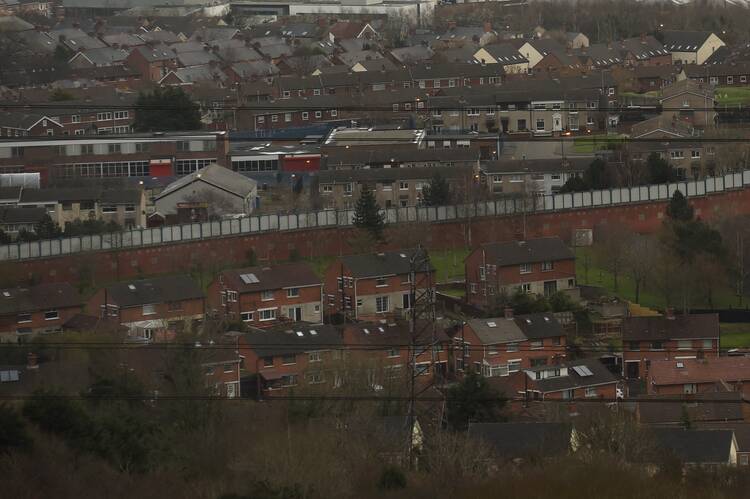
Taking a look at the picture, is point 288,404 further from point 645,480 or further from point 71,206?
point 71,206

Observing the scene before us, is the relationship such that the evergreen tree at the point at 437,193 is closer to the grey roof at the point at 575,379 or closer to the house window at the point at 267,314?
the house window at the point at 267,314

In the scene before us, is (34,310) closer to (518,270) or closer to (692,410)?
→ (518,270)

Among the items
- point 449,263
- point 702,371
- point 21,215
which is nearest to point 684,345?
point 702,371

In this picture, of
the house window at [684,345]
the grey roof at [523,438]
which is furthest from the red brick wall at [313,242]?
the grey roof at [523,438]

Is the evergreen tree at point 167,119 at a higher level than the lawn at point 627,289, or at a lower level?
higher

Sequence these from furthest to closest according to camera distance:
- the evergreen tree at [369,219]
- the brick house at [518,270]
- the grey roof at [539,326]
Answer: the evergreen tree at [369,219], the brick house at [518,270], the grey roof at [539,326]
